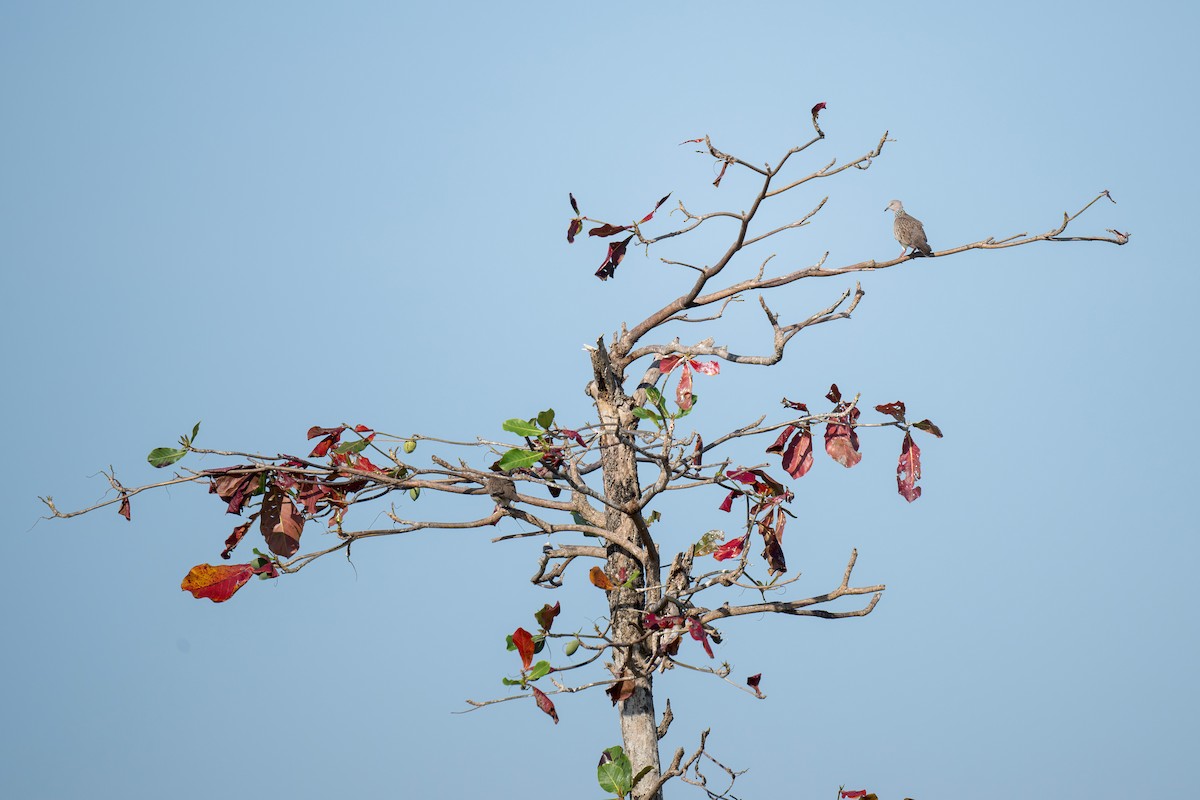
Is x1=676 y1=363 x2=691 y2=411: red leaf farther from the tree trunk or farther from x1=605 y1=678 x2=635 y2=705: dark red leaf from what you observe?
x1=605 y1=678 x2=635 y2=705: dark red leaf

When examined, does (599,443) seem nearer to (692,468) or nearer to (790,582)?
(692,468)

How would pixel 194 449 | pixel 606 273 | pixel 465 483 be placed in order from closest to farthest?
pixel 194 449
pixel 465 483
pixel 606 273

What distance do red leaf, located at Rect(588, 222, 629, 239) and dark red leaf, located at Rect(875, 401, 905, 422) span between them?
1039 mm

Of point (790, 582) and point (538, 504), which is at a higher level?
point (538, 504)

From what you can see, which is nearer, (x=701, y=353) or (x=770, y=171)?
(x=770, y=171)

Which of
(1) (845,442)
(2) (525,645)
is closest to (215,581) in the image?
(2) (525,645)

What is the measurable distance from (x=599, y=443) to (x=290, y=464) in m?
0.96

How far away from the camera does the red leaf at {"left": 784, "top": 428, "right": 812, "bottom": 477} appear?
134 inches

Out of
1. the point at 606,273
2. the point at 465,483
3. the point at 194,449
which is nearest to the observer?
the point at 194,449

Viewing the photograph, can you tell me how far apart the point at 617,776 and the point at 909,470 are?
1.25 meters

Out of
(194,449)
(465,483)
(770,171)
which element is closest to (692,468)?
(465,483)

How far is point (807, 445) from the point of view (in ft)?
11.2

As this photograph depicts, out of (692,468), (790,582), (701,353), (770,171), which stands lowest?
(790,582)

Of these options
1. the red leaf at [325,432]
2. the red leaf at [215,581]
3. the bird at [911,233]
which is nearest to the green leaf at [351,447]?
the red leaf at [325,432]
